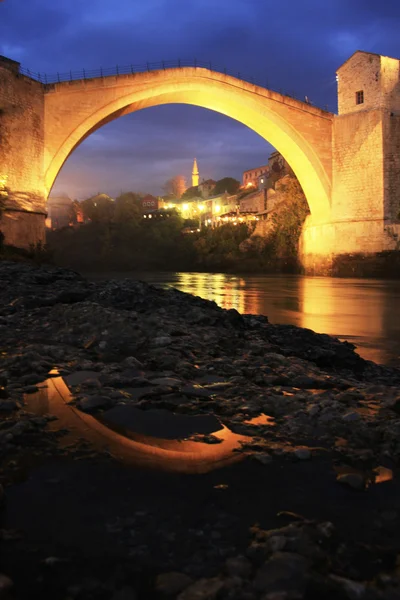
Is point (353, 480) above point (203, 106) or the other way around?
the other way around

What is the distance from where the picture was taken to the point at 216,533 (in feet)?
4.56

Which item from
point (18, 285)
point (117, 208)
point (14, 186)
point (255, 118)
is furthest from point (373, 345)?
point (117, 208)

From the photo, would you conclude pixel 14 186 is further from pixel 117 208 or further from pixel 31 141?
pixel 117 208

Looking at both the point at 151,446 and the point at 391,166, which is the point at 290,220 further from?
the point at 151,446

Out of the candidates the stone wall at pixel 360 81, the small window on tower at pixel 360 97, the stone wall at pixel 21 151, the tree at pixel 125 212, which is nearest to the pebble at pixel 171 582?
the stone wall at pixel 21 151

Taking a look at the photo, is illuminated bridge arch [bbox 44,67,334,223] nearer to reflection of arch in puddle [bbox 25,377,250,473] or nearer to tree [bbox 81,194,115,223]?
reflection of arch in puddle [bbox 25,377,250,473]

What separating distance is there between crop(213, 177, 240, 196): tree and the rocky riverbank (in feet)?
290

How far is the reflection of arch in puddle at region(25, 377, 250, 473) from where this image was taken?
1.90m

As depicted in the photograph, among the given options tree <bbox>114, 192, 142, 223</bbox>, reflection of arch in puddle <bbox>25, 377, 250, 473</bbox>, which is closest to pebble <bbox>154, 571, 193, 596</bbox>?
reflection of arch in puddle <bbox>25, 377, 250, 473</bbox>

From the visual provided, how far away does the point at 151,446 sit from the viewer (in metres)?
2.08

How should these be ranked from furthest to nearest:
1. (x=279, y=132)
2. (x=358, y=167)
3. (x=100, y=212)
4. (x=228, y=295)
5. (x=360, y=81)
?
(x=100, y=212) → (x=279, y=132) → (x=358, y=167) → (x=360, y=81) → (x=228, y=295)

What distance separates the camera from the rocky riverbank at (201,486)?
3.95 feet

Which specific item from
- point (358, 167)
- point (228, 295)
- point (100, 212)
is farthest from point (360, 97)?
point (100, 212)

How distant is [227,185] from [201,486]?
91701 millimetres
